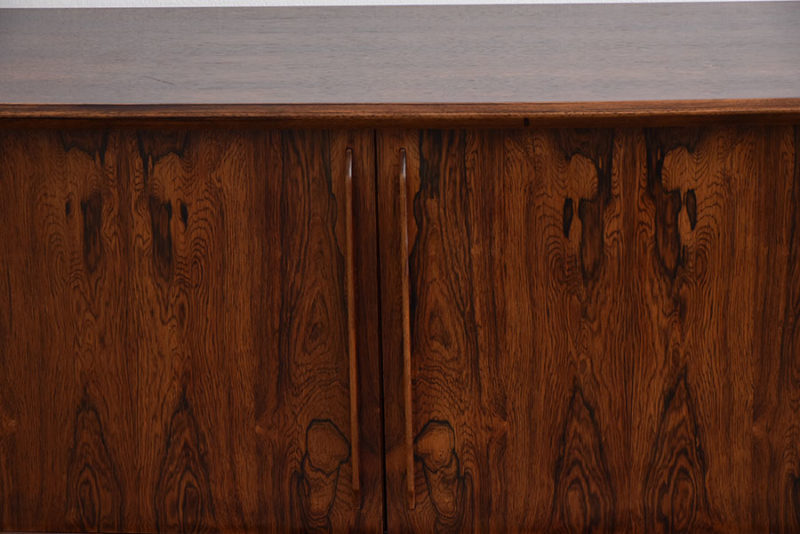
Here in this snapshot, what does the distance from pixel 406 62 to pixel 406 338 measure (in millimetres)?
309

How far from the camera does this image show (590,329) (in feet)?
2.92

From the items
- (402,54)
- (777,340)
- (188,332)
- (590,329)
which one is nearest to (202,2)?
(402,54)

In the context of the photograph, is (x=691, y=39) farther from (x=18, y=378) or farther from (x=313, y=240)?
(x=18, y=378)

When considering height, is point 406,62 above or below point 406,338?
above

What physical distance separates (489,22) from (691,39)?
25 cm

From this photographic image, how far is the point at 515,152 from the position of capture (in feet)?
2.79

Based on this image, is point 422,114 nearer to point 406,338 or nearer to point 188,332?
point 406,338

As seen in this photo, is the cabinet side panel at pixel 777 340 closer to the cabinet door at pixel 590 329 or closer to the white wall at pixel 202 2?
the cabinet door at pixel 590 329

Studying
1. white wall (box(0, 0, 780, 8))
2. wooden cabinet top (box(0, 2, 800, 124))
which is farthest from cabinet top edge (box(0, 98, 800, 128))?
white wall (box(0, 0, 780, 8))

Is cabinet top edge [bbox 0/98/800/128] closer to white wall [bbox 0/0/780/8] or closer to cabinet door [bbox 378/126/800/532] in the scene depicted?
cabinet door [bbox 378/126/800/532]

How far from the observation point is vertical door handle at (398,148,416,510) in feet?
2.77

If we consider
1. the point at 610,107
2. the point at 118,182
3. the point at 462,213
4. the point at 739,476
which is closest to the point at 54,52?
the point at 118,182

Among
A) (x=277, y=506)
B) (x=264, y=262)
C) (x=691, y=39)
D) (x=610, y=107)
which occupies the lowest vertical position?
(x=277, y=506)

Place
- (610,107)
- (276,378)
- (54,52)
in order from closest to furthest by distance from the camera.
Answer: (610,107) < (276,378) < (54,52)
